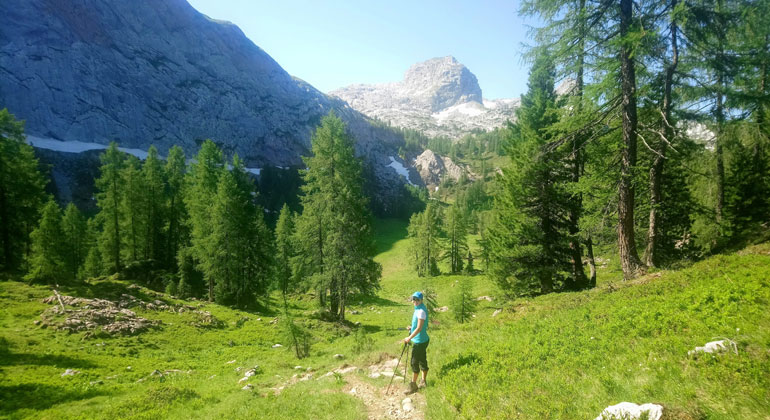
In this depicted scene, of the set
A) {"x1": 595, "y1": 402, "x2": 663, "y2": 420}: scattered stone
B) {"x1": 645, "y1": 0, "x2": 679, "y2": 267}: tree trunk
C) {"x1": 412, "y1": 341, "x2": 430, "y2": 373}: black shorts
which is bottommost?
{"x1": 412, "y1": 341, "x2": 430, "y2": 373}: black shorts

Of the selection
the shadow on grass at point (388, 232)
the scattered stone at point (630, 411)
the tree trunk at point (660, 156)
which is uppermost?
the tree trunk at point (660, 156)

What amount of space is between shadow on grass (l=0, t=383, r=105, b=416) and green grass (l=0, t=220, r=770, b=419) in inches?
2.2

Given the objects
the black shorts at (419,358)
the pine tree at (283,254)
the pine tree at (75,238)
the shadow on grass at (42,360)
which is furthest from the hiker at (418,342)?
the pine tree at (75,238)

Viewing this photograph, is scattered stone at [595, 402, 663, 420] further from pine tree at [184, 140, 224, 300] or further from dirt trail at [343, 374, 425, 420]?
pine tree at [184, 140, 224, 300]

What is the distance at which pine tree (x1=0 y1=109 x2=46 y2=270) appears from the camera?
25156 mm

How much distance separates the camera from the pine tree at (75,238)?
1508 inches

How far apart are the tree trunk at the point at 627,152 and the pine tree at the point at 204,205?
29049mm

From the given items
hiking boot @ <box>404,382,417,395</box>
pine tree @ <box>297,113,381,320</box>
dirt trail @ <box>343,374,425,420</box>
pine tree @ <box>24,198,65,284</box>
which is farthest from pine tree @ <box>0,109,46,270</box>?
hiking boot @ <box>404,382,417,395</box>

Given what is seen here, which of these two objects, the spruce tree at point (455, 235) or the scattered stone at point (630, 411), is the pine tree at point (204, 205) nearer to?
the scattered stone at point (630, 411)

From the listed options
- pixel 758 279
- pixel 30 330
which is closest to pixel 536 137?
pixel 758 279

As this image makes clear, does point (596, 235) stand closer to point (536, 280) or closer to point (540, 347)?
point (536, 280)

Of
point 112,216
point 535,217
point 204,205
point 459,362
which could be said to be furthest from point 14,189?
point 535,217

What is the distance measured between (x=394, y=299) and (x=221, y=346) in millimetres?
28981

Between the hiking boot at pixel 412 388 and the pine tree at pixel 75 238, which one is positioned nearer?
the hiking boot at pixel 412 388
